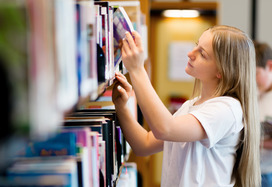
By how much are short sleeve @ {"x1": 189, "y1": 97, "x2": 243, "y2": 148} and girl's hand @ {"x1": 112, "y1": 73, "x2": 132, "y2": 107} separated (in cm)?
30

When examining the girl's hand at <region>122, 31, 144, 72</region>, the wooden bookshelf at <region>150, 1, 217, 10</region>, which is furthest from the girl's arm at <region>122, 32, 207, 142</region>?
the wooden bookshelf at <region>150, 1, 217, 10</region>

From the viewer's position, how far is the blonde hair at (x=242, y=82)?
156cm

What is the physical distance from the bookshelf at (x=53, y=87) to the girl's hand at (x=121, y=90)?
27cm

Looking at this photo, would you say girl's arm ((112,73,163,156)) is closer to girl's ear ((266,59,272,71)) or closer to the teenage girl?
the teenage girl

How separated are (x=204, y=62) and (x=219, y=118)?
241 mm

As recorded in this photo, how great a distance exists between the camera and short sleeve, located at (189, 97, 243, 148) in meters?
1.45

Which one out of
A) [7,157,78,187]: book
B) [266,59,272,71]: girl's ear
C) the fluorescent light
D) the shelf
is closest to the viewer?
[7,157,78,187]: book

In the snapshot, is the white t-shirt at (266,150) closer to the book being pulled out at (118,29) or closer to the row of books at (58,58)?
the book being pulled out at (118,29)

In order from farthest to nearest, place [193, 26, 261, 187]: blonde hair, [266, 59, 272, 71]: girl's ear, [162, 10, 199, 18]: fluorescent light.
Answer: [162, 10, 199, 18]: fluorescent light → [266, 59, 272, 71]: girl's ear → [193, 26, 261, 187]: blonde hair

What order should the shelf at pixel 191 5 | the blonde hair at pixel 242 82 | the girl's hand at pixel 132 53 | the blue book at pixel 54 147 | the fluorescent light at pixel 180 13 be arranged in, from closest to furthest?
1. the blue book at pixel 54 147
2. the girl's hand at pixel 132 53
3. the blonde hair at pixel 242 82
4. the shelf at pixel 191 5
5. the fluorescent light at pixel 180 13

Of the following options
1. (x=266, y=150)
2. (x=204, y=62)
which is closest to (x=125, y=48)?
(x=204, y=62)

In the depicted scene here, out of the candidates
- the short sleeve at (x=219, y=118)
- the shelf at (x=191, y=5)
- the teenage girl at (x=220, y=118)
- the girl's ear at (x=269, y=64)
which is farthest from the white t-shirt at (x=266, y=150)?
the shelf at (x=191, y=5)

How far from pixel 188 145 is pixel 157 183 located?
10.7 feet

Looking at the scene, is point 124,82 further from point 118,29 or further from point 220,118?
point 220,118
